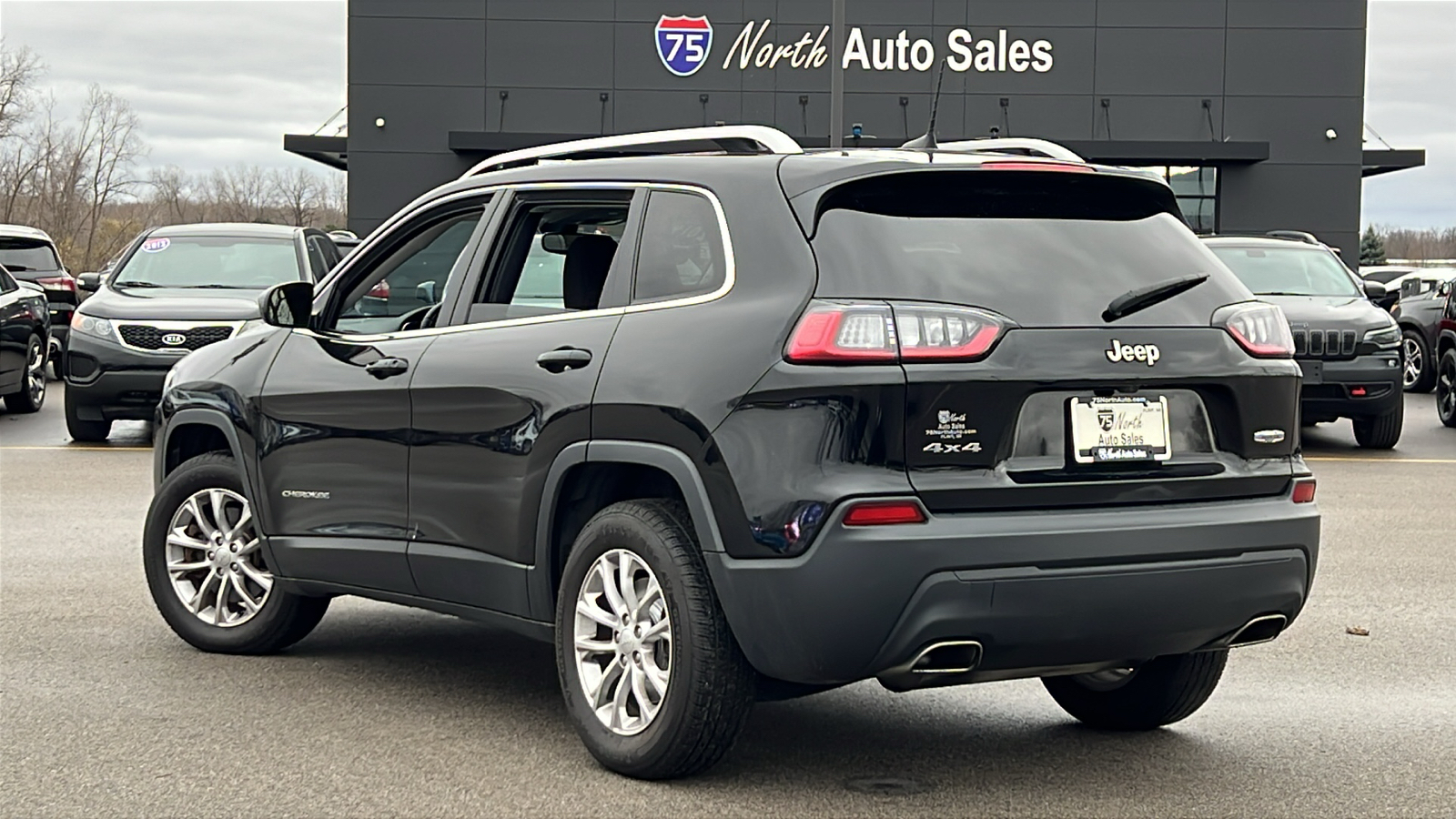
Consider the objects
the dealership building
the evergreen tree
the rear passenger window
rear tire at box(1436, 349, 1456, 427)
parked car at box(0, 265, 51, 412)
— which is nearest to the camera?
the rear passenger window

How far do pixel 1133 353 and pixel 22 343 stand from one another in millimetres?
15394

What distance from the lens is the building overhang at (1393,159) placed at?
42188 mm

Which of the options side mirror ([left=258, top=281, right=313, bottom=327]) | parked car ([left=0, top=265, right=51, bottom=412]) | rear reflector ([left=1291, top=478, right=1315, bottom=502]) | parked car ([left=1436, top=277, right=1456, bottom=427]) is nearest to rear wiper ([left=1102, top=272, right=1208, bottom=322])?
rear reflector ([left=1291, top=478, right=1315, bottom=502])

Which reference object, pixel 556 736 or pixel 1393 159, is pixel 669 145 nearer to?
pixel 556 736

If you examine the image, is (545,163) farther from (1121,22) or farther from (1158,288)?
(1121,22)

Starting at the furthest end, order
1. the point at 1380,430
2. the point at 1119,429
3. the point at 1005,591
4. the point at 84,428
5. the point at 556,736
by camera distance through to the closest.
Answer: the point at 1380,430
the point at 84,428
the point at 556,736
the point at 1119,429
the point at 1005,591

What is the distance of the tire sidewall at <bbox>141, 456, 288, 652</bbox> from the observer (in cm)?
671

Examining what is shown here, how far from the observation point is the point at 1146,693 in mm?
5621

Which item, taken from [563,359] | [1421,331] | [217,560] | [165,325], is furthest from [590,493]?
[1421,331]

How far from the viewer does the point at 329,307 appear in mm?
6426

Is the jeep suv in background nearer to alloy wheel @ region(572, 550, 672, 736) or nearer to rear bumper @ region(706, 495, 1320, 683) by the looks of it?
rear bumper @ region(706, 495, 1320, 683)

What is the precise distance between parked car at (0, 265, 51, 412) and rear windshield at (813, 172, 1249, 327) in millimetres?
14274

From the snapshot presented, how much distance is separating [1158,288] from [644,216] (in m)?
1.49

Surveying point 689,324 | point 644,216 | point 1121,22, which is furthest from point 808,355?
point 1121,22
